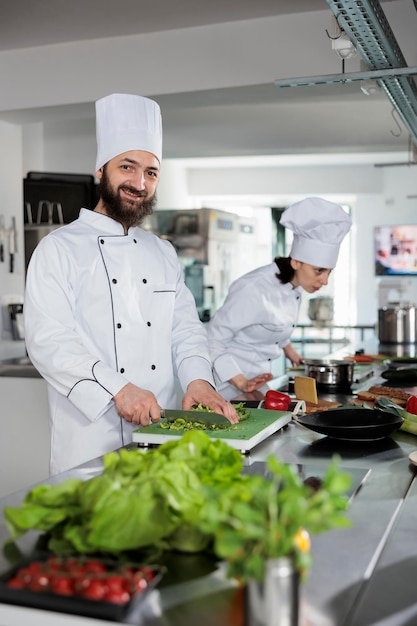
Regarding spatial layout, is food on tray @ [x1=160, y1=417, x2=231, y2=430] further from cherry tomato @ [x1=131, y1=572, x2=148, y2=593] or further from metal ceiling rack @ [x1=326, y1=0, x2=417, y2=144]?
metal ceiling rack @ [x1=326, y1=0, x2=417, y2=144]

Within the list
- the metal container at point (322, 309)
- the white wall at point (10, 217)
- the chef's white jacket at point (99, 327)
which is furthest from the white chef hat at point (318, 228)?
the metal container at point (322, 309)

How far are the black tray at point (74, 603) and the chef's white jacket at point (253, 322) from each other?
244 cm

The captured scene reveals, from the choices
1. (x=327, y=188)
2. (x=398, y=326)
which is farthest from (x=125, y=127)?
(x=327, y=188)

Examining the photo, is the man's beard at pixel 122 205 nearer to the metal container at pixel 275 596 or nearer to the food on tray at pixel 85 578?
the food on tray at pixel 85 578

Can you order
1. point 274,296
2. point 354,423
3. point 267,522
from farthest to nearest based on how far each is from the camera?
point 274,296 < point 354,423 < point 267,522

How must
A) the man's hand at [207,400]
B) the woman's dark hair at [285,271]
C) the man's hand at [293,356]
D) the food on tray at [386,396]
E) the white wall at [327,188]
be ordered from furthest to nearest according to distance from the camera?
the white wall at [327,188] → the man's hand at [293,356] → the woman's dark hair at [285,271] → the food on tray at [386,396] → the man's hand at [207,400]

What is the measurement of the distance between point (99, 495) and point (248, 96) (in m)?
3.95

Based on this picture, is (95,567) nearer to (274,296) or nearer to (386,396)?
(386,396)

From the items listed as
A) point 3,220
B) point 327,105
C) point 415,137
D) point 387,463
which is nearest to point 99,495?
point 387,463

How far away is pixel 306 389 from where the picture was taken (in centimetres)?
258

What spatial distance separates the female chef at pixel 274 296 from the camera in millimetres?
3422

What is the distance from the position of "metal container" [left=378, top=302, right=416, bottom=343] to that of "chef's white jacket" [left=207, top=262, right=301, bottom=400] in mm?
2117

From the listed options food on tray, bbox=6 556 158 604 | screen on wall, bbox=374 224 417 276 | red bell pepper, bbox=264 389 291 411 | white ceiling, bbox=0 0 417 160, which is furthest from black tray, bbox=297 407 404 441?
screen on wall, bbox=374 224 417 276

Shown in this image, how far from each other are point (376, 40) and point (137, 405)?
5.29ft
